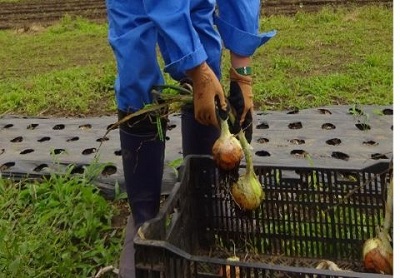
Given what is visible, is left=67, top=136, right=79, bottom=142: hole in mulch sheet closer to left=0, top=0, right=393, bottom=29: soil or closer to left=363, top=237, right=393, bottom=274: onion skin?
left=363, top=237, right=393, bottom=274: onion skin

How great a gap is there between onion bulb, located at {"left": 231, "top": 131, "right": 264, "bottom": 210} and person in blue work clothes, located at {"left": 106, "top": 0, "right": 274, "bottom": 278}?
0.47ft

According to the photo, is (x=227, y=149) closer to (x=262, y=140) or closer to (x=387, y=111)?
(x=262, y=140)

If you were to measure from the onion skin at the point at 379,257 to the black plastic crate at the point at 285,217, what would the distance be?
347mm

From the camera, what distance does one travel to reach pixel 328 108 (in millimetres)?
3721

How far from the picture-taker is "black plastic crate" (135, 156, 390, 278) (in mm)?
2074

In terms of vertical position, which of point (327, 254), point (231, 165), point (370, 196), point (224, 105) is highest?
point (224, 105)

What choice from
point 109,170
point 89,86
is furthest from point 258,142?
point 89,86

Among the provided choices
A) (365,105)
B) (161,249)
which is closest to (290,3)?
(365,105)

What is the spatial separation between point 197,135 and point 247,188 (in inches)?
16.6

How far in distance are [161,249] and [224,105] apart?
0.55 metres

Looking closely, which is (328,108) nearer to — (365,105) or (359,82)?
(365,105)

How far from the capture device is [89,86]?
15.6 feet

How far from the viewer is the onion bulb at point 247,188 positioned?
1988mm

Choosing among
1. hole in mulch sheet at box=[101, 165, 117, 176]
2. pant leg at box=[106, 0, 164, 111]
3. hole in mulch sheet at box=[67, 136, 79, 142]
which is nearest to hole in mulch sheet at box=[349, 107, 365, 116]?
hole in mulch sheet at box=[101, 165, 117, 176]
